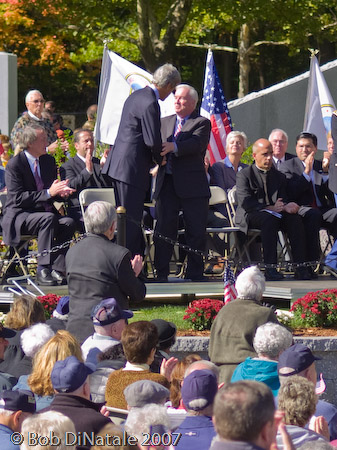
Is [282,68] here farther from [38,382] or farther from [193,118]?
[38,382]

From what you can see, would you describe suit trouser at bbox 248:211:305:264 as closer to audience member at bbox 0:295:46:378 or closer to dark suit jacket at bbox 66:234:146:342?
dark suit jacket at bbox 66:234:146:342

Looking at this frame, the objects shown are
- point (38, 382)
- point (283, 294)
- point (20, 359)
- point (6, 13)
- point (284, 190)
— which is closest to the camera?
point (38, 382)

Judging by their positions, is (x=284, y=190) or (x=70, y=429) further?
(x=284, y=190)

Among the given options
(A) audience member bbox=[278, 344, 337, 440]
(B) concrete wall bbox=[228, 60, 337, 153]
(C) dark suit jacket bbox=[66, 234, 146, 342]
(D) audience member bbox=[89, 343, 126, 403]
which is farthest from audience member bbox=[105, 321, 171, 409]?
(B) concrete wall bbox=[228, 60, 337, 153]

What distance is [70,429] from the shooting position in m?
4.34

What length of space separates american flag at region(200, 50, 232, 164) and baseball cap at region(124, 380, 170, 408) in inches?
370

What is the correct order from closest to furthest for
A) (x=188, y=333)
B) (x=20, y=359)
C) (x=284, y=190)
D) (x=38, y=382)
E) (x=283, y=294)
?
(x=38, y=382), (x=20, y=359), (x=188, y=333), (x=283, y=294), (x=284, y=190)

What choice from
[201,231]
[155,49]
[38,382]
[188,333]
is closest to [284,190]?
[201,231]

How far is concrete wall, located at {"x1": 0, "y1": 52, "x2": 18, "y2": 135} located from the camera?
57.8ft

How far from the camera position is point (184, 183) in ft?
34.7

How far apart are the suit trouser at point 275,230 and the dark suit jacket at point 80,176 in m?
2.03

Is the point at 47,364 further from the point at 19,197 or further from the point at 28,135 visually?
the point at 28,135

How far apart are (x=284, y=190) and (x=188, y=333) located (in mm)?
3070

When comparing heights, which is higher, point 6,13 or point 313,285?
point 6,13
